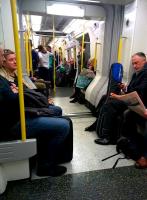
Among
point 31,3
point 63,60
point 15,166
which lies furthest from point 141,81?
point 63,60

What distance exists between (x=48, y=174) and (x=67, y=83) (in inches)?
232

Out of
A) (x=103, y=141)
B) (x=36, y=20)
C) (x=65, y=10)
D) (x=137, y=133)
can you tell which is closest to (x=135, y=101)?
(x=137, y=133)

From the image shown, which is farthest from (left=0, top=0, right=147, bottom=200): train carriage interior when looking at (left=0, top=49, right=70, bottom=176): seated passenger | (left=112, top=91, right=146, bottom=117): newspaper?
(left=112, top=91, right=146, bottom=117): newspaper

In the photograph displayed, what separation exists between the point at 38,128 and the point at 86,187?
2.36 ft

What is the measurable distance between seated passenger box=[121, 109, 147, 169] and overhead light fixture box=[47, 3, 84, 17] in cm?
208

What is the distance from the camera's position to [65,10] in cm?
319

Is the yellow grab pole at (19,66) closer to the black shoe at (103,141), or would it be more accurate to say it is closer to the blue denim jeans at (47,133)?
the blue denim jeans at (47,133)

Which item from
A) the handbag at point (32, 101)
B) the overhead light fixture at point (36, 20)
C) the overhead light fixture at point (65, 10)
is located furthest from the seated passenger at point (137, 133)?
the overhead light fixture at point (36, 20)

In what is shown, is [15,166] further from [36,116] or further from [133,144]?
[133,144]

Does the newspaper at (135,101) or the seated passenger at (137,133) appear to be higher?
the newspaper at (135,101)

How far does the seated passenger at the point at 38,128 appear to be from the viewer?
4.91 ft

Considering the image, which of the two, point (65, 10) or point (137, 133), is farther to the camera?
point (65, 10)

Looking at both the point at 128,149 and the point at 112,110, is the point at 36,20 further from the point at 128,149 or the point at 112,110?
the point at 128,149

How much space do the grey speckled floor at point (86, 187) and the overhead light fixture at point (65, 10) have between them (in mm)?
2710
